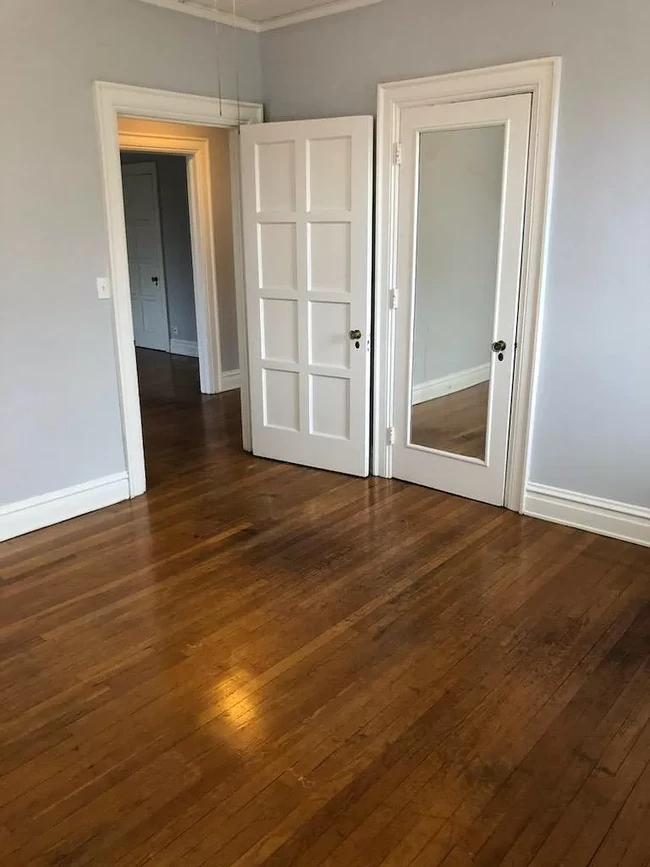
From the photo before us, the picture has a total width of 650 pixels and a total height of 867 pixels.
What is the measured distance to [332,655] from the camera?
8.84 feet

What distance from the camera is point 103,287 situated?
3.91m

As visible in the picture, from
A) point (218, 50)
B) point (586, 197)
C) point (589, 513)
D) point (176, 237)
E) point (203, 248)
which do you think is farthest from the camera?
point (176, 237)

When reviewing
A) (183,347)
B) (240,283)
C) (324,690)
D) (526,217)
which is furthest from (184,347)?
(324,690)

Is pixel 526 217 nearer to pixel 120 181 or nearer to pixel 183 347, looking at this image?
pixel 120 181

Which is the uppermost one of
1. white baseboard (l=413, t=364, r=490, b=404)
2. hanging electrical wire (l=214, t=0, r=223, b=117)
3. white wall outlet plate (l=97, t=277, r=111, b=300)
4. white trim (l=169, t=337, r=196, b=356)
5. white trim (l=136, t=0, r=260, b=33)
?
white trim (l=136, t=0, r=260, b=33)

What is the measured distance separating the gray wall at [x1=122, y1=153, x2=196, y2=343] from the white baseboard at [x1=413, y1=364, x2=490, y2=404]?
4526 mm

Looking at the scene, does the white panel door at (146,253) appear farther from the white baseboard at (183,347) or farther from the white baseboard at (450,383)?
the white baseboard at (450,383)

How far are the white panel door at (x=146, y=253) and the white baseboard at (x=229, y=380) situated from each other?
2.06 m

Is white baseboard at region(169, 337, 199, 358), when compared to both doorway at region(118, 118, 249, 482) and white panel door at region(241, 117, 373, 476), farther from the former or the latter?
white panel door at region(241, 117, 373, 476)

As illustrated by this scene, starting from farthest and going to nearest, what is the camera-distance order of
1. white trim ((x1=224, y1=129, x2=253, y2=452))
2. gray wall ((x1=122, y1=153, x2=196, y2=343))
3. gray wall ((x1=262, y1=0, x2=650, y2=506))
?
1. gray wall ((x1=122, y1=153, x2=196, y2=343))
2. white trim ((x1=224, y1=129, x2=253, y2=452))
3. gray wall ((x1=262, y1=0, x2=650, y2=506))

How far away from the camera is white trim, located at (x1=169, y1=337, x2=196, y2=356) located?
8.45 meters

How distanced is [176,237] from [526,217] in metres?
5.50

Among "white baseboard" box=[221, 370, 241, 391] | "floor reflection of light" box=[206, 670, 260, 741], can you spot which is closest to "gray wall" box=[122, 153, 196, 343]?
"white baseboard" box=[221, 370, 241, 391]

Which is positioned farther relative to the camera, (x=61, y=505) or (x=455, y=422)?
(x=455, y=422)
